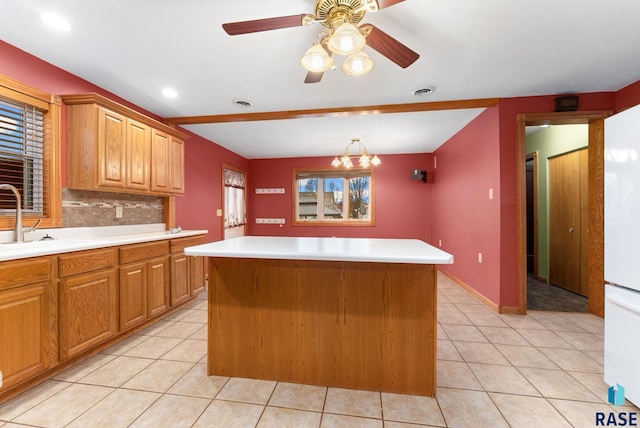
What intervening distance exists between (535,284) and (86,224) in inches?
239

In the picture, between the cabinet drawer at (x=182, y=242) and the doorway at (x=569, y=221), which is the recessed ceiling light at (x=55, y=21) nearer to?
the cabinet drawer at (x=182, y=242)

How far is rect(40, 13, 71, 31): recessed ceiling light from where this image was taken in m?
1.79

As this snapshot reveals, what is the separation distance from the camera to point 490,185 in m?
3.24

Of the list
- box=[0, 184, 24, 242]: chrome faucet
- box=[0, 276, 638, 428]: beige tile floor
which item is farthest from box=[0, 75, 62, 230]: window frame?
box=[0, 276, 638, 428]: beige tile floor

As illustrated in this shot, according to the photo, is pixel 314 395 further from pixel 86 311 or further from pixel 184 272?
pixel 184 272

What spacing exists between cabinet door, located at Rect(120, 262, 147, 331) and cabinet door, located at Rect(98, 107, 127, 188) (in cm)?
84

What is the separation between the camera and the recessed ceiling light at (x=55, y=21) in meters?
1.79

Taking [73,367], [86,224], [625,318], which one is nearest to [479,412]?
[625,318]

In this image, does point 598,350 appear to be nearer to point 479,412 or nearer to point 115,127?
point 479,412

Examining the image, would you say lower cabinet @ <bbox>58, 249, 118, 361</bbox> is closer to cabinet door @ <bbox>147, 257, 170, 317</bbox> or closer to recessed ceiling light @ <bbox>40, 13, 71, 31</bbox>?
cabinet door @ <bbox>147, 257, 170, 317</bbox>

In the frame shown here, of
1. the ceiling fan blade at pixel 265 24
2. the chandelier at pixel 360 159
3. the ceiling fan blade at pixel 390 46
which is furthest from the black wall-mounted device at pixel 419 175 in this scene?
the ceiling fan blade at pixel 265 24

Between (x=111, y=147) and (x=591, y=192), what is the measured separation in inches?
197

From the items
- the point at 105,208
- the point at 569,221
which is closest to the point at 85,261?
the point at 105,208

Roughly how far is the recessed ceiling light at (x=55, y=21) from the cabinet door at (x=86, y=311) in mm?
1762
